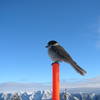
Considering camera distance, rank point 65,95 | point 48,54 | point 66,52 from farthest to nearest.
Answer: point 65,95 < point 48,54 < point 66,52

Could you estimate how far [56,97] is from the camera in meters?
5.22

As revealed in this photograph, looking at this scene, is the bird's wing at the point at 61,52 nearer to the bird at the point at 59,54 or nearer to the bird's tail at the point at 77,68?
the bird at the point at 59,54

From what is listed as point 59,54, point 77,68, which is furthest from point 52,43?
point 77,68

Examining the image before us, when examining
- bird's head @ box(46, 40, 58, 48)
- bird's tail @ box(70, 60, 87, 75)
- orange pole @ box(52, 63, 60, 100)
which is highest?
bird's head @ box(46, 40, 58, 48)

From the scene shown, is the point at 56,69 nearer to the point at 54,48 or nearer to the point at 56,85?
the point at 56,85

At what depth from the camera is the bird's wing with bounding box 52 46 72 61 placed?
7186 mm

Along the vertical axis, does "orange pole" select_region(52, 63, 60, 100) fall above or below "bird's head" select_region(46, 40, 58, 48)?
below

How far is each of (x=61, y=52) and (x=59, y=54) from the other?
0.21 m

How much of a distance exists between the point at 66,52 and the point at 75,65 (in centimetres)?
57

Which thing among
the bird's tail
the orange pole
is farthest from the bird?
the orange pole

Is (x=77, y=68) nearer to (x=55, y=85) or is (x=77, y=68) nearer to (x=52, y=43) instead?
(x=52, y=43)

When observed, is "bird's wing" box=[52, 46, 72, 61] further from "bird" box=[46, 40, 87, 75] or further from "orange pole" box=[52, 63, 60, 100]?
"orange pole" box=[52, 63, 60, 100]

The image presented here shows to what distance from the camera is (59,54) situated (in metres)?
7.50

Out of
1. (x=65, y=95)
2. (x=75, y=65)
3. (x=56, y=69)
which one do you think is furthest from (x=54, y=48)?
(x=65, y=95)
